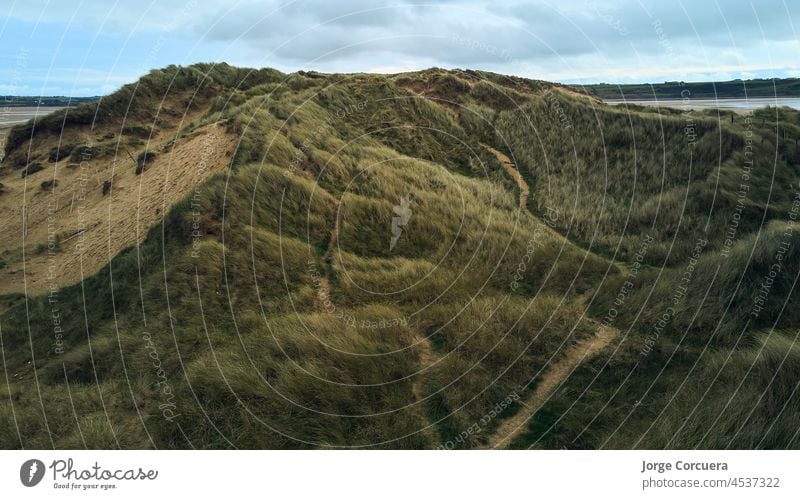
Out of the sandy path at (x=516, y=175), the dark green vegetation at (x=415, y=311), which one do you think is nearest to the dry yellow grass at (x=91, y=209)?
A: the dark green vegetation at (x=415, y=311)

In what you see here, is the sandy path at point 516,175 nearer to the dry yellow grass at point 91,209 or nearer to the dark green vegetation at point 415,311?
the dark green vegetation at point 415,311

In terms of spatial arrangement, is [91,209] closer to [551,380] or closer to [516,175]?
[516,175]

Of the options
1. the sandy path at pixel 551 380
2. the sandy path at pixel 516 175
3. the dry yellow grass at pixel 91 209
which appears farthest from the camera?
the sandy path at pixel 516 175

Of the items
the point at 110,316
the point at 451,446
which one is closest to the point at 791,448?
the point at 451,446

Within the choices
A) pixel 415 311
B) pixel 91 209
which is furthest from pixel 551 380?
pixel 91 209

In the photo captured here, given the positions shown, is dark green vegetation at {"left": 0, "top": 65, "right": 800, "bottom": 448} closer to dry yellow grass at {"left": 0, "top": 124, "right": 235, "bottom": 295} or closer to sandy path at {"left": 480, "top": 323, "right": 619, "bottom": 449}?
sandy path at {"left": 480, "top": 323, "right": 619, "bottom": 449}

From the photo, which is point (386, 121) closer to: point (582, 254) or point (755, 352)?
point (582, 254)
